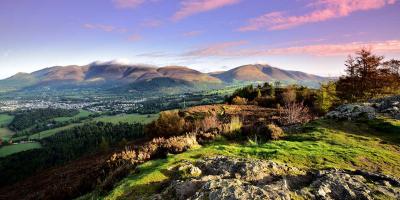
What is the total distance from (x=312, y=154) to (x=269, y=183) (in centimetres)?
526

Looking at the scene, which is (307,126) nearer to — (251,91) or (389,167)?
(389,167)

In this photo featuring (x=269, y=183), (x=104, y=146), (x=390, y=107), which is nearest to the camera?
(x=269, y=183)

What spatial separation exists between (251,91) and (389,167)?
64982 millimetres

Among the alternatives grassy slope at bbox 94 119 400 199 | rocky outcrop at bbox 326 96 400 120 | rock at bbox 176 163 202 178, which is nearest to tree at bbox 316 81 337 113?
rocky outcrop at bbox 326 96 400 120

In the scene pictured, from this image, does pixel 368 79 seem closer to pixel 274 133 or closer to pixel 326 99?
pixel 326 99

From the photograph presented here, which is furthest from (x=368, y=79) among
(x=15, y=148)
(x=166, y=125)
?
(x=15, y=148)

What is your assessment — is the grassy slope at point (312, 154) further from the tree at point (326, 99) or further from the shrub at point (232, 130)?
the tree at point (326, 99)

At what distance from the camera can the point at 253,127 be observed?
1955 centimetres

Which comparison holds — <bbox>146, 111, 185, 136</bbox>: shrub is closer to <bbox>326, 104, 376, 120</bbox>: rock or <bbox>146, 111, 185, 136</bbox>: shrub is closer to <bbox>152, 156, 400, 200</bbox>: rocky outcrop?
<bbox>326, 104, 376, 120</bbox>: rock

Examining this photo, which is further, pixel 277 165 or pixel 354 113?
pixel 354 113

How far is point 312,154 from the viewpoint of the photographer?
12.6 m

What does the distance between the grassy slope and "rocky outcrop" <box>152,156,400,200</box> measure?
118cm

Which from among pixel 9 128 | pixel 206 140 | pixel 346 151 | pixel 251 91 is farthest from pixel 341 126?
pixel 9 128

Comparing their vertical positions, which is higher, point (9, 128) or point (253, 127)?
point (253, 127)
